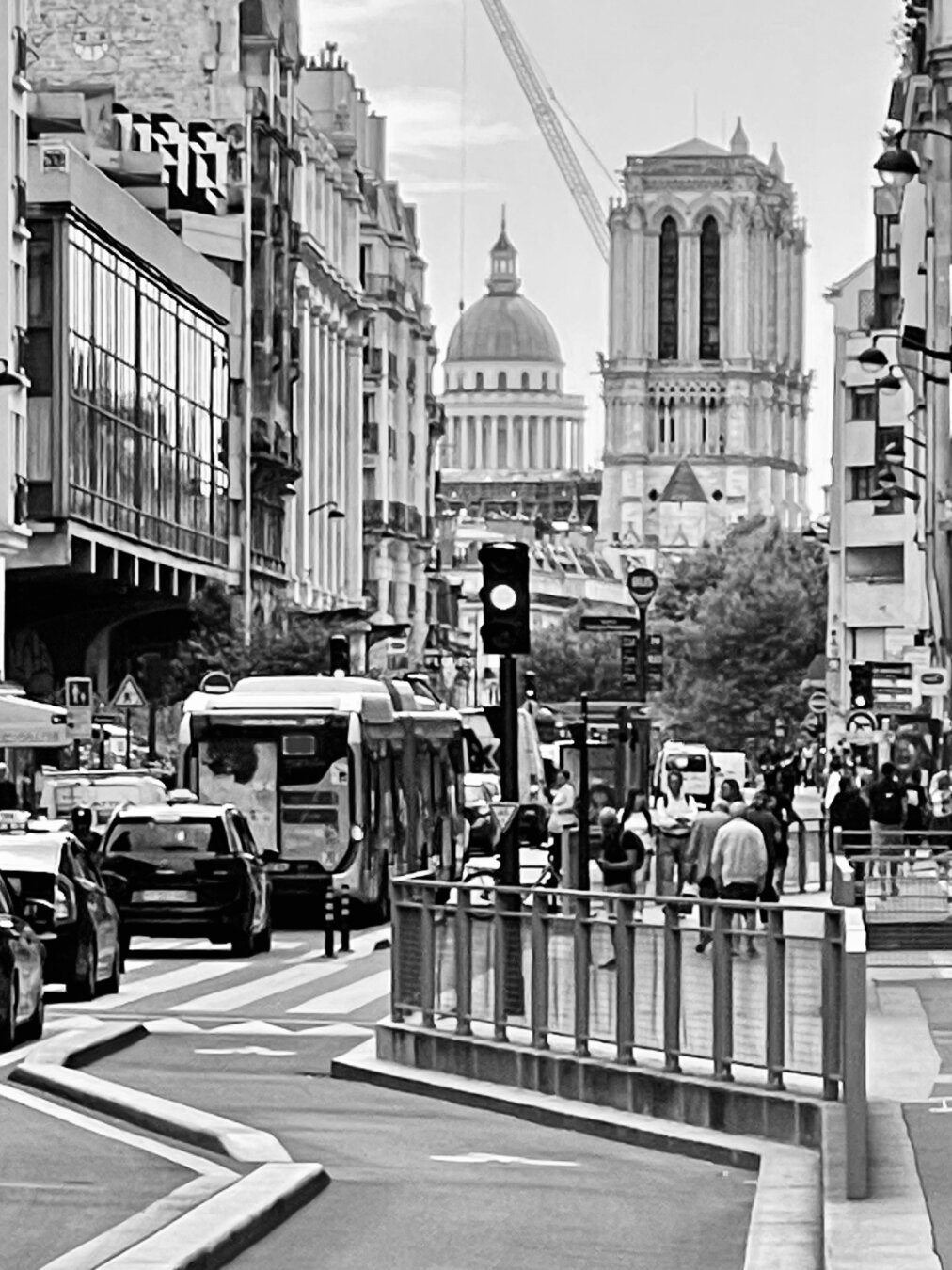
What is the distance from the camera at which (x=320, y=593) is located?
126 meters

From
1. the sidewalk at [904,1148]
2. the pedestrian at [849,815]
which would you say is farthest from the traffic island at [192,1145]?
the pedestrian at [849,815]

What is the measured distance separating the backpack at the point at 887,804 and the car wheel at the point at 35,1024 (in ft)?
73.7

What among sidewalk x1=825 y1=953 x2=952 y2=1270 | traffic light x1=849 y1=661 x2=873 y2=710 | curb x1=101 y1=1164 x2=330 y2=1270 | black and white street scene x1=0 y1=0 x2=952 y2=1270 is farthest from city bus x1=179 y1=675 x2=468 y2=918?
traffic light x1=849 y1=661 x2=873 y2=710

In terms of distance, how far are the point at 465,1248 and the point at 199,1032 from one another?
486 inches

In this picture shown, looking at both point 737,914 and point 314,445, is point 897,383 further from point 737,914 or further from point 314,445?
point 314,445

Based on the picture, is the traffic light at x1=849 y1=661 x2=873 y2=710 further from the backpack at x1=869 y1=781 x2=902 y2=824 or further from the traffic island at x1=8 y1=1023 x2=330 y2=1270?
the traffic island at x1=8 y1=1023 x2=330 y2=1270

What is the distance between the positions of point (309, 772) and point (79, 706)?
1314 cm

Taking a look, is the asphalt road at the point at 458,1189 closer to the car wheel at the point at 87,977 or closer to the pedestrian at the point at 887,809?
the car wheel at the point at 87,977

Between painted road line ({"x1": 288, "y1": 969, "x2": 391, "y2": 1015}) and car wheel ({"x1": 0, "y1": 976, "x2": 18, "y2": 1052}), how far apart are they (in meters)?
5.22

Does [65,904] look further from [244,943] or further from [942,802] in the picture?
[942,802]

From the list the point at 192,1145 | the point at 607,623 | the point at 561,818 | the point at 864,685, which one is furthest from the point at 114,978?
the point at 864,685

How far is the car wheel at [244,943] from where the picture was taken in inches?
1435

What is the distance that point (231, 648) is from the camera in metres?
87.3

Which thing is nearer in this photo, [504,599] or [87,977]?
[504,599]
